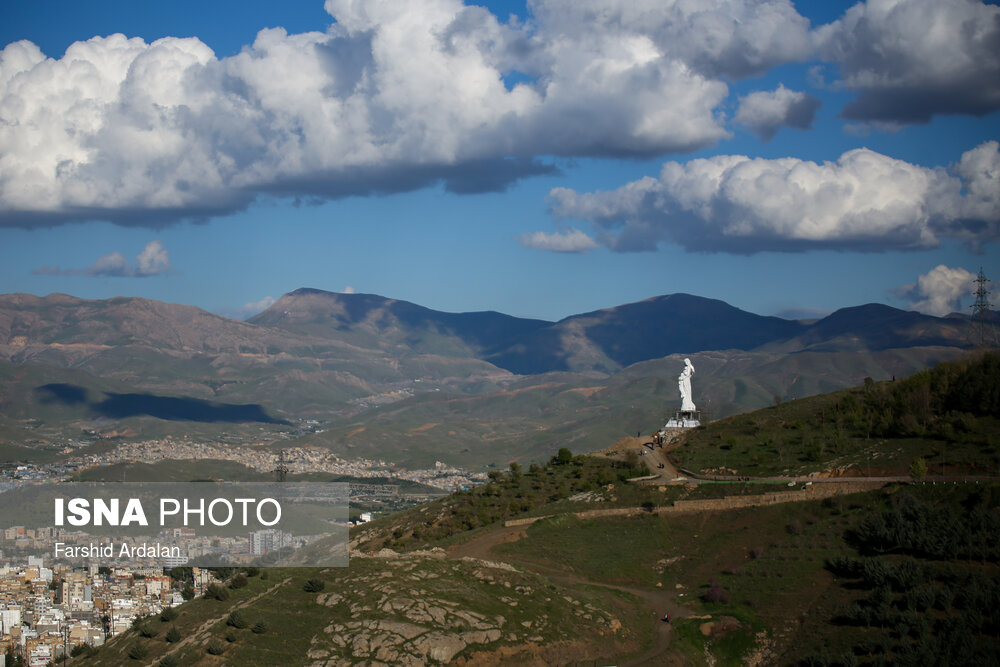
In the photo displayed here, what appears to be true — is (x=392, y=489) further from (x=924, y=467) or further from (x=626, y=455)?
(x=924, y=467)

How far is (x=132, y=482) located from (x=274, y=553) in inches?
2021

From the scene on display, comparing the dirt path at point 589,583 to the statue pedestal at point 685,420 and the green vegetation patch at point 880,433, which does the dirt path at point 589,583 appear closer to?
the green vegetation patch at point 880,433

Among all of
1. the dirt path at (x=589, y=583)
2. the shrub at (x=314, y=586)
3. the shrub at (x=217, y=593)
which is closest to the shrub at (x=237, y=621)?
the shrub at (x=314, y=586)

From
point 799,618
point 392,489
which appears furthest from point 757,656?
point 392,489

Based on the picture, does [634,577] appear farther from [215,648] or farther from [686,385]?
[686,385]

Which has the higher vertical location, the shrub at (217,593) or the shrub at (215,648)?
the shrub at (217,593)

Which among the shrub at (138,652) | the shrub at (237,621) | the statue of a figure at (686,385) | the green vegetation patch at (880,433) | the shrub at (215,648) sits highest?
the statue of a figure at (686,385)

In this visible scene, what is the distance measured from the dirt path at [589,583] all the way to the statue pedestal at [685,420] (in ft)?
86.0

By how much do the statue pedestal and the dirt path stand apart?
26.2m

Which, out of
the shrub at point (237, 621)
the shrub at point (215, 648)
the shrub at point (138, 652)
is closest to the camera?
the shrub at point (215, 648)

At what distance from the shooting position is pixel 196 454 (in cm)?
19412

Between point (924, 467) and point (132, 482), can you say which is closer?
point (924, 467)

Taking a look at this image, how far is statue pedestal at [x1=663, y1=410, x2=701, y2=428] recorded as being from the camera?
79375 millimetres

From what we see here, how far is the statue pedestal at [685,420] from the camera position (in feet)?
Result: 260
